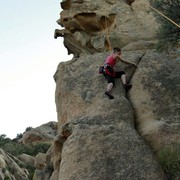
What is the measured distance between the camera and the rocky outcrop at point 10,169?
40438 millimetres

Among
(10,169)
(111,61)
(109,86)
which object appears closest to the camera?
(109,86)

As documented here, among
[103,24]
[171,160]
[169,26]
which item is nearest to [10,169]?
[103,24]

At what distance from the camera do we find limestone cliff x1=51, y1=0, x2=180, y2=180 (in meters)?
11.4

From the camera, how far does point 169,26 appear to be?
16.3m

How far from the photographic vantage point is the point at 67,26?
79.1 ft

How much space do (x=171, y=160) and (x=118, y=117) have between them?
253 cm

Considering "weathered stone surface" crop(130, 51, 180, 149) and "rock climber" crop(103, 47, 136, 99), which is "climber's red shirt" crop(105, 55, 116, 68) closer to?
"rock climber" crop(103, 47, 136, 99)

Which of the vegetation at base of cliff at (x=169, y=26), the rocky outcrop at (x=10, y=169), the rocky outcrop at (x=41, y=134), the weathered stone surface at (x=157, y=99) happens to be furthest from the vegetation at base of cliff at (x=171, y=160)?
the rocky outcrop at (x=41, y=134)

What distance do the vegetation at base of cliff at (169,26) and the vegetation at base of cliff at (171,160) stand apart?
607 cm

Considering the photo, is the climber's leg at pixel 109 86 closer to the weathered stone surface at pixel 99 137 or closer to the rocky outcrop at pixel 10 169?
the weathered stone surface at pixel 99 137

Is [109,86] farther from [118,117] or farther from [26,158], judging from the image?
[26,158]

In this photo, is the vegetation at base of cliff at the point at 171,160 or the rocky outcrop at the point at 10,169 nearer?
the vegetation at base of cliff at the point at 171,160

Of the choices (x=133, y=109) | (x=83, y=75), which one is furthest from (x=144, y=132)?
(x=83, y=75)

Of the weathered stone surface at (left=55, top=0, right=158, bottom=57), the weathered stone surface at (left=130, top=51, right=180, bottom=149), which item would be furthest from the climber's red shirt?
the weathered stone surface at (left=55, top=0, right=158, bottom=57)
